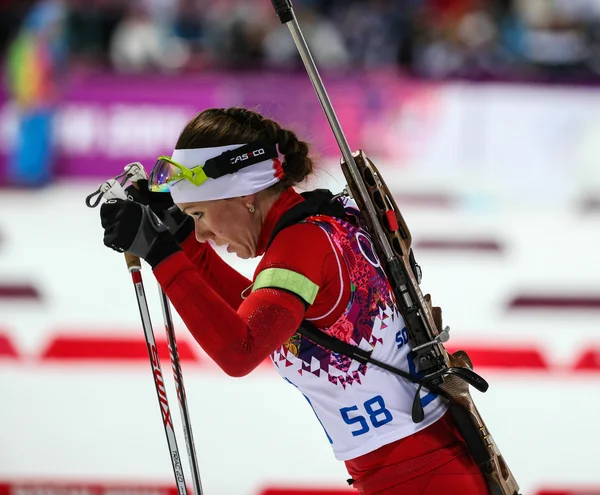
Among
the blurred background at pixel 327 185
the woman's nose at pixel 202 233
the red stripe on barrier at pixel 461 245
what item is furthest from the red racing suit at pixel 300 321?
the red stripe on barrier at pixel 461 245

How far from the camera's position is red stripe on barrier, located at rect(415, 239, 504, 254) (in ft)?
29.7

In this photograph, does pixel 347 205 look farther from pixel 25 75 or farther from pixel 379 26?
pixel 379 26

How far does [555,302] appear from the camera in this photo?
716cm

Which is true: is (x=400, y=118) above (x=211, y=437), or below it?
above

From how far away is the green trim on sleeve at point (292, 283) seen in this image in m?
2.03

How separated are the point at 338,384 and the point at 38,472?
228cm

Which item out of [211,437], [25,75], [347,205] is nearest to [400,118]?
[25,75]

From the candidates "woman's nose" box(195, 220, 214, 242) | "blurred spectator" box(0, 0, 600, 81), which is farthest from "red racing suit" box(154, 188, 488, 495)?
"blurred spectator" box(0, 0, 600, 81)

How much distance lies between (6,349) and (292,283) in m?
4.21

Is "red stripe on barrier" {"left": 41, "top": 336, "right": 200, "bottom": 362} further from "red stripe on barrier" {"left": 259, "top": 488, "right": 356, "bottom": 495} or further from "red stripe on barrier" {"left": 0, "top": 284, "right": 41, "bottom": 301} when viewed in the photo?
"red stripe on barrier" {"left": 259, "top": 488, "right": 356, "bottom": 495}

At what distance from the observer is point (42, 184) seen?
12148mm

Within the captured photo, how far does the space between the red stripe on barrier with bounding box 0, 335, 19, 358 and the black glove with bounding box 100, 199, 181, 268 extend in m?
3.74

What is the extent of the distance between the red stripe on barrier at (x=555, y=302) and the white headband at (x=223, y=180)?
16.5 feet

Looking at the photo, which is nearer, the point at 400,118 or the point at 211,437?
the point at 211,437
